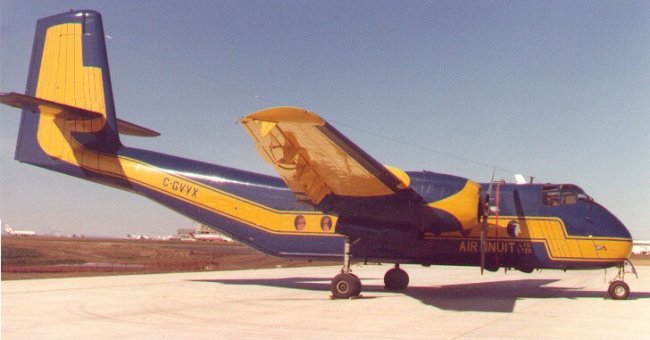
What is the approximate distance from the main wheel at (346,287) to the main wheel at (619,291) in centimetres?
622

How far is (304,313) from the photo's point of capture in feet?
34.2

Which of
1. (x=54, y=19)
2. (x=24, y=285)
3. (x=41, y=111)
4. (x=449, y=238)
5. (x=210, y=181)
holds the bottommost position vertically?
(x=24, y=285)

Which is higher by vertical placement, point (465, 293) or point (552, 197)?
point (552, 197)

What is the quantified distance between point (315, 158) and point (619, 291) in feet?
26.7

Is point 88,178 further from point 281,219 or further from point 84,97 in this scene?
point 281,219

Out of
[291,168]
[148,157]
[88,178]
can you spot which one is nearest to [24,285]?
[88,178]

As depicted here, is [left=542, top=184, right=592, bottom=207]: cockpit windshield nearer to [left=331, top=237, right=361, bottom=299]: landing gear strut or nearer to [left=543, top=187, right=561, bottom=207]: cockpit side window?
[left=543, top=187, right=561, bottom=207]: cockpit side window

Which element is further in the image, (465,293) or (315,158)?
(465,293)

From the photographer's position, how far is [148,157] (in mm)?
16609

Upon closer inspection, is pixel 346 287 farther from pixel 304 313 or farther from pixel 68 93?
pixel 68 93

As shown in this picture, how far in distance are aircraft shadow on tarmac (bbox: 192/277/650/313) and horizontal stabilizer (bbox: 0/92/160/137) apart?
5729 millimetres

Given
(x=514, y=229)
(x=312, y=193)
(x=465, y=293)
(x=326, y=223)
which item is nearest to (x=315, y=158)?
(x=312, y=193)

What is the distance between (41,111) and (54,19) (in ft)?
14.0

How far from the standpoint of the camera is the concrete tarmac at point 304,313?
316 inches
